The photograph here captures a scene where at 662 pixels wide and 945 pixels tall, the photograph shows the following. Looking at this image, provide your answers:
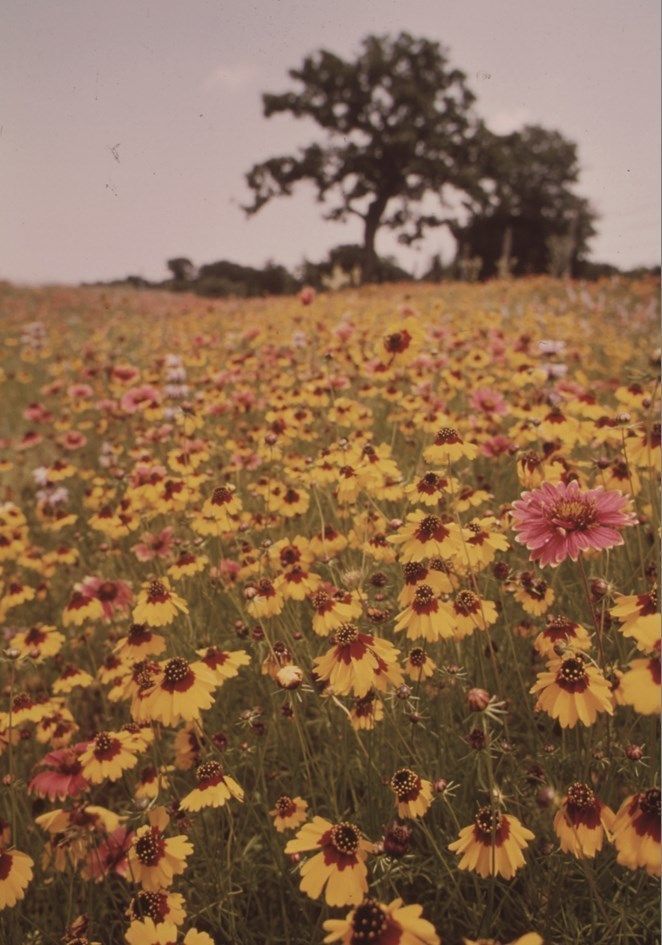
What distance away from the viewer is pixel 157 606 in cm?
181

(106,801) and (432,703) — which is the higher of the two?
(432,703)

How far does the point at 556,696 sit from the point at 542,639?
0.53 ft

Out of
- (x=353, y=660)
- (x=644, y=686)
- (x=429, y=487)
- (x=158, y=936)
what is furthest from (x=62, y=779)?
(x=644, y=686)

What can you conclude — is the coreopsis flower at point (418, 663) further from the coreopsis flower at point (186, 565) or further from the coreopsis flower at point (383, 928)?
the coreopsis flower at point (186, 565)

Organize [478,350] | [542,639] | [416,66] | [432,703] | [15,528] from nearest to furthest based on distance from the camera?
[542,639]
[432,703]
[15,528]
[478,350]
[416,66]

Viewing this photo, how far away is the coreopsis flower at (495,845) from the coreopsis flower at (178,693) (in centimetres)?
57

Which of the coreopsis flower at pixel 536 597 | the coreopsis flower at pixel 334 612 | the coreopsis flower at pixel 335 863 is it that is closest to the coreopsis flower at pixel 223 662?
the coreopsis flower at pixel 334 612

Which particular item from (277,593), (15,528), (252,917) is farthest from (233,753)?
(15,528)

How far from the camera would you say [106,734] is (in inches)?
65.0

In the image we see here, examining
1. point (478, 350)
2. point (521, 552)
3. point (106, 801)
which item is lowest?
point (106, 801)

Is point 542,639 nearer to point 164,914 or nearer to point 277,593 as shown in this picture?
point 277,593

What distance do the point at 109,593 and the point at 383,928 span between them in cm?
Answer: 160

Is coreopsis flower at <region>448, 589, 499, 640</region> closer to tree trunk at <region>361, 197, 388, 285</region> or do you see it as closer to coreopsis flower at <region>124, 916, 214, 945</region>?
coreopsis flower at <region>124, 916, 214, 945</region>

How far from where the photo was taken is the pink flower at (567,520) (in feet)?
3.89
